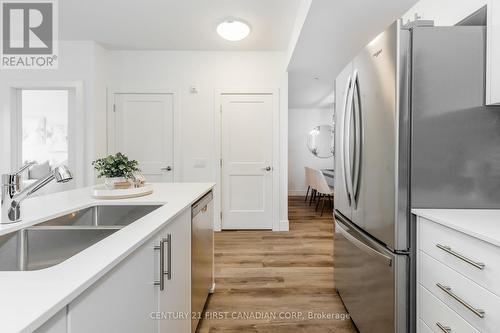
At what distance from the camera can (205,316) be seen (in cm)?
188

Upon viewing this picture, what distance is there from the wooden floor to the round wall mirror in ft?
13.0

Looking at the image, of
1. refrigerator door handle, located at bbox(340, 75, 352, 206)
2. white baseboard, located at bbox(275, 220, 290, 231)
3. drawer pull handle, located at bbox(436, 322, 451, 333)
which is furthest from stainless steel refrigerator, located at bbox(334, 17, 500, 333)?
white baseboard, located at bbox(275, 220, 290, 231)

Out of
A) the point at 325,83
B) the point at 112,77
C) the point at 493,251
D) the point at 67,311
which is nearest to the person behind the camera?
the point at 67,311

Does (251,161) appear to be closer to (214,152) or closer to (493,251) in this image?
(214,152)

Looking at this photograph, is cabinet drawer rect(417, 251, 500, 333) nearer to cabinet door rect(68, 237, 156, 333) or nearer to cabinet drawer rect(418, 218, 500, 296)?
cabinet drawer rect(418, 218, 500, 296)

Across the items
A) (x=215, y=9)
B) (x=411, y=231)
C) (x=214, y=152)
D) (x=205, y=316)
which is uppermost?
(x=215, y=9)

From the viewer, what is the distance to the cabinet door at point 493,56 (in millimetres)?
1161

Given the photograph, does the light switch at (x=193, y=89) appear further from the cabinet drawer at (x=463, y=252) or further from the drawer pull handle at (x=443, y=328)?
the drawer pull handle at (x=443, y=328)

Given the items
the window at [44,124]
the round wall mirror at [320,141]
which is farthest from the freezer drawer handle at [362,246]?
the round wall mirror at [320,141]

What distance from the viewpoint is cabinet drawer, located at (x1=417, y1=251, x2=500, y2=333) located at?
33.8 inches

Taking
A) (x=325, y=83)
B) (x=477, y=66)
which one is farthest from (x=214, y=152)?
(x=477, y=66)

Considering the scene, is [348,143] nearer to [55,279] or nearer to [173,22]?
[55,279]

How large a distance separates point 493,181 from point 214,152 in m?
3.25

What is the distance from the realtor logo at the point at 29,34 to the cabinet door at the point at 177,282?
308 centimetres
